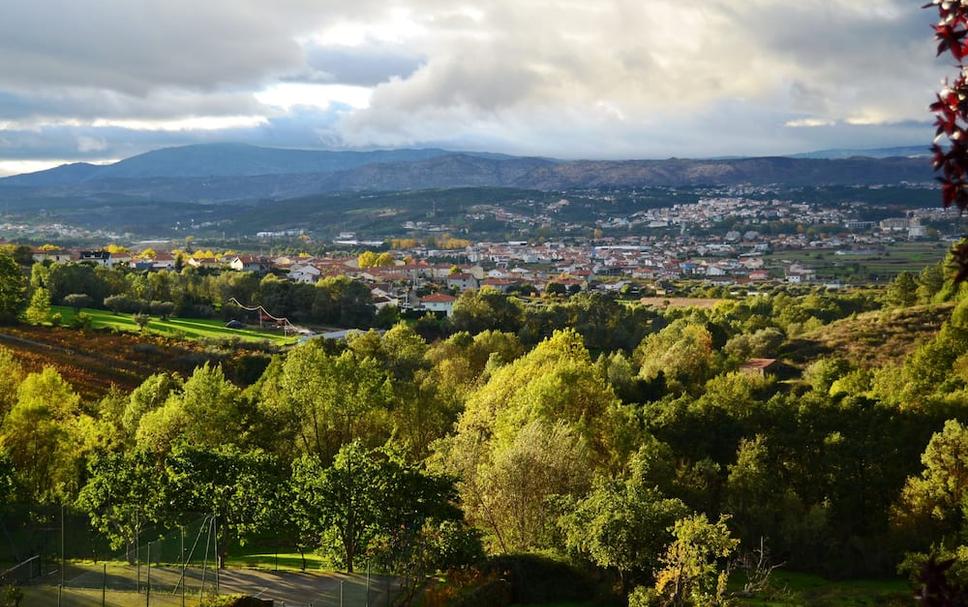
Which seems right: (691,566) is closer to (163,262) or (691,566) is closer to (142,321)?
(142,321)

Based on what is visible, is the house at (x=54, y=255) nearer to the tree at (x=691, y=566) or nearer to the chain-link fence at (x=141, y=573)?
the chain-link fence at (x=141, y=573)

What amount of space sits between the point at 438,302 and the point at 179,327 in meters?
27.4

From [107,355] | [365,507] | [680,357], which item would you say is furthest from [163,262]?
Answer: [365,507]

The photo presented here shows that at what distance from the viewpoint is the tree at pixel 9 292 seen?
4812 centimetres

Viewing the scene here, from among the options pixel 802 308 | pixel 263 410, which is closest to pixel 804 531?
pixel 263 410

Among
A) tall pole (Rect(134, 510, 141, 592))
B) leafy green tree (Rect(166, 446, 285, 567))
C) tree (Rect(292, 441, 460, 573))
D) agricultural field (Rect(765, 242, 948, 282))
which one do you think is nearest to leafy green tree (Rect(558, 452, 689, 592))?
tree (Rect(292, 441, 460, 573))

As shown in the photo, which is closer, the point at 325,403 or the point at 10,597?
the point at 10,597

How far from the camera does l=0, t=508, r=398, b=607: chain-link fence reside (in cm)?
1484

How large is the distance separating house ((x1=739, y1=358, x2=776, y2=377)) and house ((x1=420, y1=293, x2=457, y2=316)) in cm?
3316

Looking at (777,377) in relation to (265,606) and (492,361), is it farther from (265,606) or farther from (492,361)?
(265,606)

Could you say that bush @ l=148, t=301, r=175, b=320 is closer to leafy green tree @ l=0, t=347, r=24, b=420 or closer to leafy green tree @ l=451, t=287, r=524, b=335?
leafy green tree @ l=451, t=287, r=524, b=335

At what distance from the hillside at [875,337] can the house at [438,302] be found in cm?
3269

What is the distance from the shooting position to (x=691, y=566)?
14.7m

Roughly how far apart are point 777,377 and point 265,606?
33.7m
